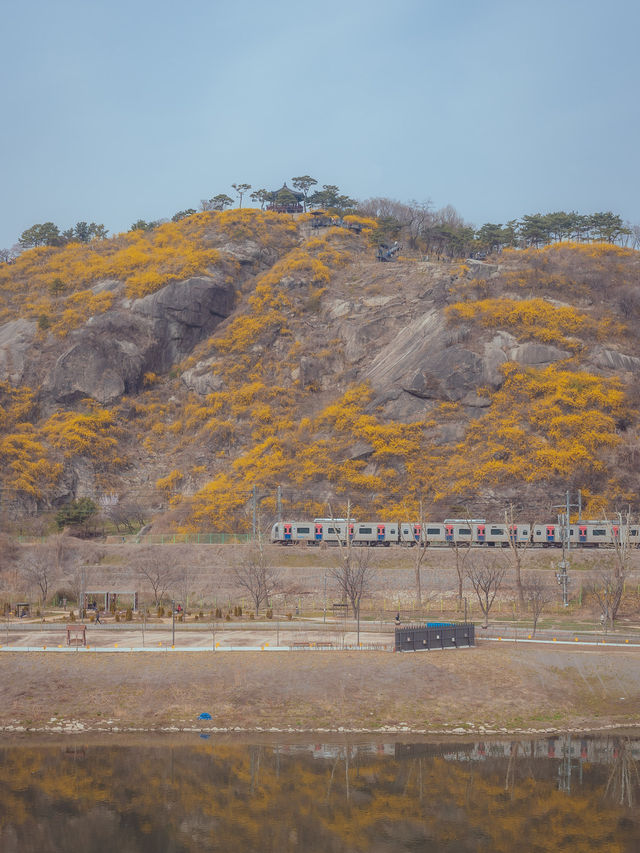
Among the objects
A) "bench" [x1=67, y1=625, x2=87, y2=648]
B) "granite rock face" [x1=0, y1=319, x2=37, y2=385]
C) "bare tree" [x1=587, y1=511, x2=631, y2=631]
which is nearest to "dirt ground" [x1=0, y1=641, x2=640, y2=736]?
"bench" [x1=67, y1=625, x2=87, y2=648]

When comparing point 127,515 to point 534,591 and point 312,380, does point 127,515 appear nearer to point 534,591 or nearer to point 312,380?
point 312,380

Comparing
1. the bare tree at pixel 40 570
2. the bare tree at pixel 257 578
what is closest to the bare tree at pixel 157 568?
the bare tree at pixel 257 578

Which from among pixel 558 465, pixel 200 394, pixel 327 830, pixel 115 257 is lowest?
pixel 327 830

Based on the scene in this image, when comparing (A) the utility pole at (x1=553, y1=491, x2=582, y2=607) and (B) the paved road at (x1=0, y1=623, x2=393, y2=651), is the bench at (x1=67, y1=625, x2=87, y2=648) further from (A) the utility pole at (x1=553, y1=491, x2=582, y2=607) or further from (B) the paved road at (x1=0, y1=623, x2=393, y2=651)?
(A) the utility pole at (x1=553, y1=491, x2=582, y2=607)

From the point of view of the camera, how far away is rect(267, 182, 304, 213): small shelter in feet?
578

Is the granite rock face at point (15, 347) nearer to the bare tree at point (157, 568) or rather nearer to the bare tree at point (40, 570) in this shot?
the bare tree at point (40, 570)

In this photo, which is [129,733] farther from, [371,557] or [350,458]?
[350,458]

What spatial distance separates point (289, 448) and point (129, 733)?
6384cm

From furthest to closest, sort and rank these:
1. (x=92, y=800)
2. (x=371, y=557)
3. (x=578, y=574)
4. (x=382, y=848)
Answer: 1. (x=371, y=557)
2. (x=578, y=574)
3. (x=92, y=800)
4. (x=382, y=848)

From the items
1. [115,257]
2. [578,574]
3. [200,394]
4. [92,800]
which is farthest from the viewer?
[115,257]

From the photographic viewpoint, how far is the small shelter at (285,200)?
176125 mm

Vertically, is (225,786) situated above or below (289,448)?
below

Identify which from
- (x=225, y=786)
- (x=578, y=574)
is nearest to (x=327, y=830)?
(x=225, y=786)

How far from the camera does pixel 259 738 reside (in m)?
39.1
